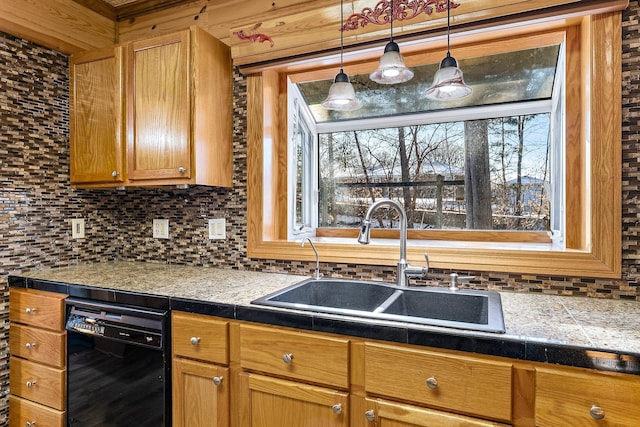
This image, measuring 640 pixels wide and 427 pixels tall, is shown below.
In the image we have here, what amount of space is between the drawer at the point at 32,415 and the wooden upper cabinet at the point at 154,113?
113 centimetres

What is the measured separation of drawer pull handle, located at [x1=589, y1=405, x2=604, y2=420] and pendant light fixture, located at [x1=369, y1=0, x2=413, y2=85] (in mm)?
1141

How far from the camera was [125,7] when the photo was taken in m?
2.35

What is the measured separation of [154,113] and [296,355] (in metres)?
1.42

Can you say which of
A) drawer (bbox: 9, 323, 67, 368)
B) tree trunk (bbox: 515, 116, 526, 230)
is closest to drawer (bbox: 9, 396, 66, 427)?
drawer (bbox: 9, 323, 67, 368)

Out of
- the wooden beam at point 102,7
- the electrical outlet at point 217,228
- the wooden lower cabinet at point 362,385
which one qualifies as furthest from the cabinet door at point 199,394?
the wooden beam at point 102,7

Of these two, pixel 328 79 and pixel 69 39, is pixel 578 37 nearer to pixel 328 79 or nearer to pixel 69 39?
pixel 328 79

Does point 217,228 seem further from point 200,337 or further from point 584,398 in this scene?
point 584,398

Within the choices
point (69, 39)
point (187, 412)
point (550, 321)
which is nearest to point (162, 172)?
point (69, 39)

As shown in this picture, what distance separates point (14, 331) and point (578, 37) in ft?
9.63

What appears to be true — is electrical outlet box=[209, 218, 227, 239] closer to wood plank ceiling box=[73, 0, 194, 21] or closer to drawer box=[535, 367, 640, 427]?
wood plank ceiling box=[73, 0, 194, 21]

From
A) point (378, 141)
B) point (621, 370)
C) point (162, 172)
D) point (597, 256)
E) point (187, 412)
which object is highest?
point (378, 141)

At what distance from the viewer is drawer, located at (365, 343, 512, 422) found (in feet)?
3.18

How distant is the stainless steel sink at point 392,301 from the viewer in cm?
124

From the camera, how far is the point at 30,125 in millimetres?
2025
